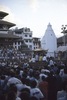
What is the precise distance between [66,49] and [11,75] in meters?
35.0

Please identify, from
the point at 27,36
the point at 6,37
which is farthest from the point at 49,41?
the point at 27,36

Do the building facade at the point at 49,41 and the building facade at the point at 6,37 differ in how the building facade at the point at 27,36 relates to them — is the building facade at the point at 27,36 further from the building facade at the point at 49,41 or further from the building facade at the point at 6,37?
the building facade at the point at 6,37

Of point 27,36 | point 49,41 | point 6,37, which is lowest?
point 6,37

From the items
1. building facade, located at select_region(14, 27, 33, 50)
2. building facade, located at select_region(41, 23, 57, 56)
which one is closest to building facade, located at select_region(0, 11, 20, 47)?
building facade, located at select_region(41, 23, 57, 56)

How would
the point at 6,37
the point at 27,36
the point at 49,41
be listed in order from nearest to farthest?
the point at 6,37 → the point at 49,41 → the point at 27,36

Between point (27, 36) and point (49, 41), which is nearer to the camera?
point (49, 41)

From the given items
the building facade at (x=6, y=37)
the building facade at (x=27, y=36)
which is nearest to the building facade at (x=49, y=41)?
the building facade at (x=6, y=37)

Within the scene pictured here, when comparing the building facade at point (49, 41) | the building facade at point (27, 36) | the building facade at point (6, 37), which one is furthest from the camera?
the building facade at point (27, 36)

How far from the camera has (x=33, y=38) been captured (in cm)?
12075

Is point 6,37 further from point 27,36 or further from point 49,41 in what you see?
point 27,36

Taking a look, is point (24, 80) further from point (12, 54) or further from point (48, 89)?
point (12, 54)

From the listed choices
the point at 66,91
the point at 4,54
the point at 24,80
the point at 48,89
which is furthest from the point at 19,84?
the point at 4,54

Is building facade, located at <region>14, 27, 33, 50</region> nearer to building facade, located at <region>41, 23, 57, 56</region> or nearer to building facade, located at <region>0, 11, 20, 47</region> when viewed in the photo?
building facade, located at <region>41, 23, 57, 56</region>

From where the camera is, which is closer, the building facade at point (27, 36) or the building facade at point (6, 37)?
the building facade at point (6, 37)
